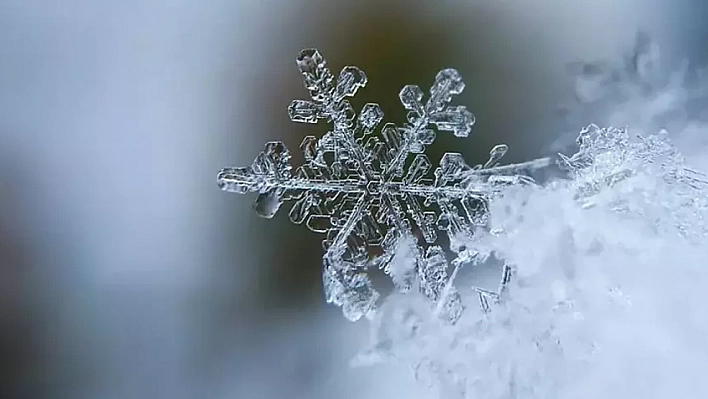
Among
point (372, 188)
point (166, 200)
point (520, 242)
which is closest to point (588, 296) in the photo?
point (520, 242)

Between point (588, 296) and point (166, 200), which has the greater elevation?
point (588, 296)

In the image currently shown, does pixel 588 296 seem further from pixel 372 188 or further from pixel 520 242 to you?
pixel 372 188

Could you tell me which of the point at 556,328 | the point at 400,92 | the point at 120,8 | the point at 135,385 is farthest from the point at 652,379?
the point at 120,8

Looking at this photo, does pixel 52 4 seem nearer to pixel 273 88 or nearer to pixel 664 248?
pixel 273 88
